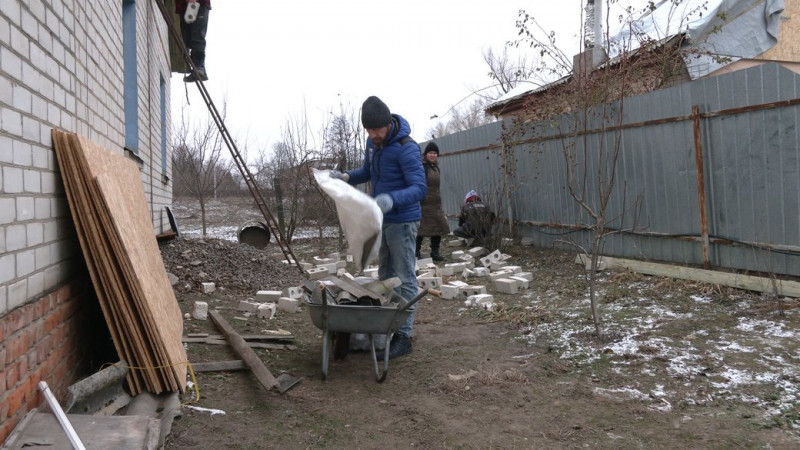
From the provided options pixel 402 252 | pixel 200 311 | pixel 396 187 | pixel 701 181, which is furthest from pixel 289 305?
pixel 701 181

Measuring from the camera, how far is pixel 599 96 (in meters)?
7.96

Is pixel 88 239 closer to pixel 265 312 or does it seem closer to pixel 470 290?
pixel 265 312

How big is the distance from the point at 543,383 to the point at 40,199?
3.13m

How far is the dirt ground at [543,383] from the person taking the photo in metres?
3.02

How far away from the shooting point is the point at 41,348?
2510 mm

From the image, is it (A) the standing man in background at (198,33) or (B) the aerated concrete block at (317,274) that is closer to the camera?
(B) the aerated concrete block at (317,274)

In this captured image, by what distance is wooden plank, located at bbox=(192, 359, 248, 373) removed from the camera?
3.85 metres

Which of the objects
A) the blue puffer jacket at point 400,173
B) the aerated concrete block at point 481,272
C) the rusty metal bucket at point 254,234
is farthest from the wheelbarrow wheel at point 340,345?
the rusty metal bucket at point 254,234

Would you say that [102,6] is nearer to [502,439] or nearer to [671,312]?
[502,439]

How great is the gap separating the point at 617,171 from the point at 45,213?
22.2ft

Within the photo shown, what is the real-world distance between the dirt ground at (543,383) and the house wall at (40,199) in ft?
2.46

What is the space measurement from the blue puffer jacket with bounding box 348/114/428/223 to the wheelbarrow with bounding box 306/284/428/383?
759 millimetres

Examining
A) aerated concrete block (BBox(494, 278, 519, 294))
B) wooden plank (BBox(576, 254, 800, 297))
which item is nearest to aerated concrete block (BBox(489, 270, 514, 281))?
aerated concrete block (BBox(494, 278, 519, 294))

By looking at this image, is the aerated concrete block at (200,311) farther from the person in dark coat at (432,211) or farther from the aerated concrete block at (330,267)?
the person in dark coat at (432,211)
